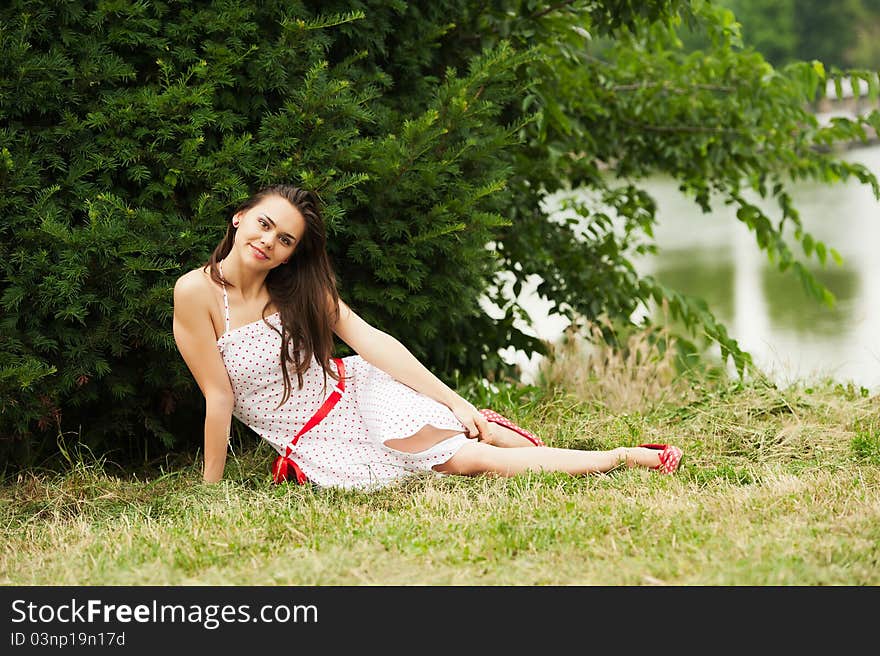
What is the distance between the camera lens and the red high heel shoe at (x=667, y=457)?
421 cm

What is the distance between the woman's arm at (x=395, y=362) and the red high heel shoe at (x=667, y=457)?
73 centimetres

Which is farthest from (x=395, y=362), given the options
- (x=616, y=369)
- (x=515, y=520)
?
(x=616, y=369)

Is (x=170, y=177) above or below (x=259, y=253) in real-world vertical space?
above

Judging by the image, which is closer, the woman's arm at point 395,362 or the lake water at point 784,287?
the woman's arm at point 395,362

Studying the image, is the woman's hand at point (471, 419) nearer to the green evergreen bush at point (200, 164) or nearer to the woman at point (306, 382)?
the woman at point (306, 382)

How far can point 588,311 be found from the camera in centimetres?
676

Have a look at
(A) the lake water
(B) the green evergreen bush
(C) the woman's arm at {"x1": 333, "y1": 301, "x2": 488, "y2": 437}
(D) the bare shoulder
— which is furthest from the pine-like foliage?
(A) the lake water

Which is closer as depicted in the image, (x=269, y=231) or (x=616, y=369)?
(x=269, y=231)

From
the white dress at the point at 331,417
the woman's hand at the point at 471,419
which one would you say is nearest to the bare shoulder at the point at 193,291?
the white dress at the point at 331,417

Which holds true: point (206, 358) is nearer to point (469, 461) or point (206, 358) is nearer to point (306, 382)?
point (306, 382)

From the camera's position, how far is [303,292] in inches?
166

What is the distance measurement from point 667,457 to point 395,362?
1207mm

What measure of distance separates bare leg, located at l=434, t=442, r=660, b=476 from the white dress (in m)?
0.06

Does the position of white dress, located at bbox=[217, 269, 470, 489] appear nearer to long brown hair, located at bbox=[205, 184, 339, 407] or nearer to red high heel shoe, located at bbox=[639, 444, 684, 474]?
long brown hair, located at bbox=[205, 184, 339, 407]
